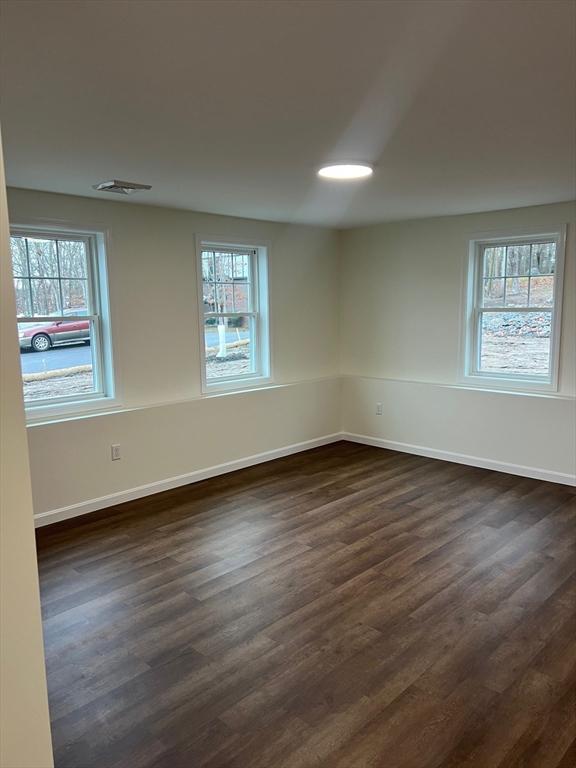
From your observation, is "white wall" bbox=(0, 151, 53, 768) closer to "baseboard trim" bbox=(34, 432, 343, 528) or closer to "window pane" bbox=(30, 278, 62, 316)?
"baseboard trim" bbox=(34, 432, 343, 528)

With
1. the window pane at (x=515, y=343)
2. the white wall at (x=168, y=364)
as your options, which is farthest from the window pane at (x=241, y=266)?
the window pane at (x=515, y=343)

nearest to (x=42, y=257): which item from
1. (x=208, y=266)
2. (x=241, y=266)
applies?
(x=208, y=266)

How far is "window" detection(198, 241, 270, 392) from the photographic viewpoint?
526cm

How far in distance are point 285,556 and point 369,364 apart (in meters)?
3.23

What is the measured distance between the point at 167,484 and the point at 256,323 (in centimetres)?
191

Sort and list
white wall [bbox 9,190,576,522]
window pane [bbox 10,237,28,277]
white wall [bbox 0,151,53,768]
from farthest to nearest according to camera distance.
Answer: white wall [bbox 9,190,576,522] → window pane [bbox 10,237,28,277] → white wall [bbox 0,151,53,768]

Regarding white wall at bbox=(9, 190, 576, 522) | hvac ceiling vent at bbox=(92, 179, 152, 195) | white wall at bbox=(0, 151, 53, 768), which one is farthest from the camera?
white wall at bbox=(9, 190, 576, 522)

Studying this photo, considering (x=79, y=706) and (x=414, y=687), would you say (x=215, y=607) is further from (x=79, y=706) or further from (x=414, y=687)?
(x=414, y=687)

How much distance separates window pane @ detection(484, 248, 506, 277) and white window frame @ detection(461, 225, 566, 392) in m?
0.05

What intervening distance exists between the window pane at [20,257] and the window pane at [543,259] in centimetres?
Result: 433

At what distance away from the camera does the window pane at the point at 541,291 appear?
16.2 ft

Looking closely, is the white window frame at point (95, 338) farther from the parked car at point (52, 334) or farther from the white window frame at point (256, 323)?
the white window frame at point (256, 323)

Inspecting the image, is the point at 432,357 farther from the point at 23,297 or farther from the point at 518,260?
the point at 23,297

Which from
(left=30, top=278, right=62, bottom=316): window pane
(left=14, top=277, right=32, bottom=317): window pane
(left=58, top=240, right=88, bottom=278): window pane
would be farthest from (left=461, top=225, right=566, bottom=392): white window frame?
(left=14, top=277, right=32, bottom=317): window pane
